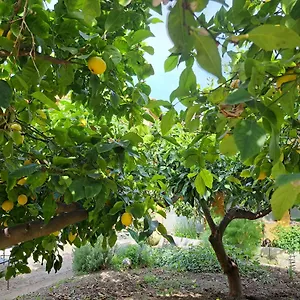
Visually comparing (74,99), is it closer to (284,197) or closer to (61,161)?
(61,161)

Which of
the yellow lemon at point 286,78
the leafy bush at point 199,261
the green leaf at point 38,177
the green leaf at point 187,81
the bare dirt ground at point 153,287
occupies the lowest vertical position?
the bare dirt ground at point 153,287

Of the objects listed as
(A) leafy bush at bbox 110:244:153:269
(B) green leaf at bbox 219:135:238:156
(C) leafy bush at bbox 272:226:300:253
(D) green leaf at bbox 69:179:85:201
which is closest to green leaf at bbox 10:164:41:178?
(D) green leaf at bbox 69:179:85:201

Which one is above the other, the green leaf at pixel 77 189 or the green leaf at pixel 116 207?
the green leaf at pixel 77 189

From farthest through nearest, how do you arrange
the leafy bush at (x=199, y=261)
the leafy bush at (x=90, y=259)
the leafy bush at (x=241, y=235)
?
the leafy bush at (x=241, y=235)
the leafy bush at (x=90, y=259)
the leafy bush at (x=199, y=261)

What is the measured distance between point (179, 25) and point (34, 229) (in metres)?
1.21

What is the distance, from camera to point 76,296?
3.74 meters

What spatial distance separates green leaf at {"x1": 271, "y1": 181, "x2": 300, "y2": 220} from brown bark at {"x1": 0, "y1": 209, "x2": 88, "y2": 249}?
44.0 inches

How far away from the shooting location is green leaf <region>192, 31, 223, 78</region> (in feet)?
1.12

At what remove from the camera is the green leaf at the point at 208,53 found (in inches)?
13.5

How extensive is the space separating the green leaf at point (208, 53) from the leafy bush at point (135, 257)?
518 centimetres

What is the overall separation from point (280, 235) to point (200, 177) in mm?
5999

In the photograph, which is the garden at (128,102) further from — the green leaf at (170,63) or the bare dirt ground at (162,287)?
the bare dirt ground at (162,287)

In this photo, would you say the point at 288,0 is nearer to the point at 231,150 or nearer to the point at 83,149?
the point at 231,150

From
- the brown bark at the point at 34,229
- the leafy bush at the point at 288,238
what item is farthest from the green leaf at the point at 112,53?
the leafy bush at the point at 288,238
